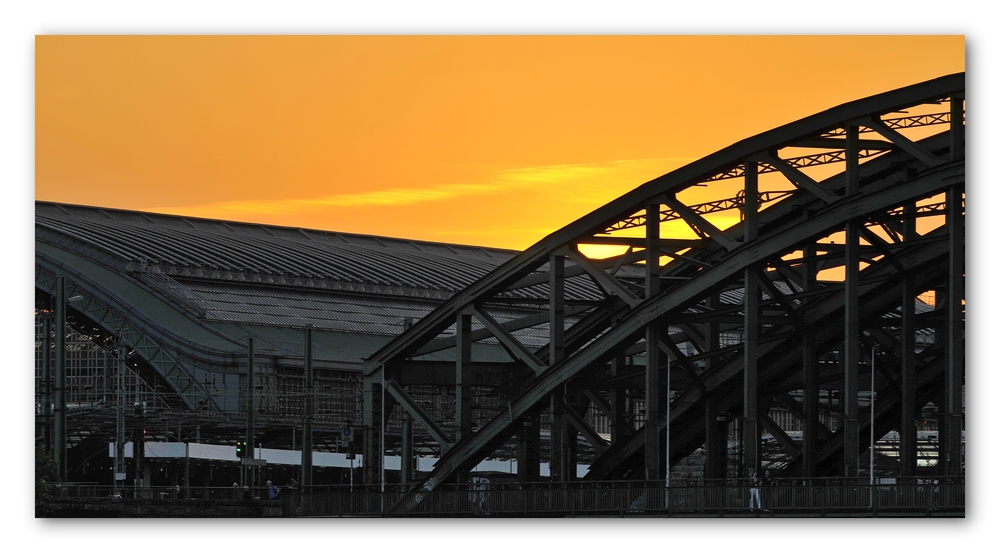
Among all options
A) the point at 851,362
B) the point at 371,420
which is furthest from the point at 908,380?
the point at 371,420

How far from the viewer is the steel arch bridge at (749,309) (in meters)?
38.3

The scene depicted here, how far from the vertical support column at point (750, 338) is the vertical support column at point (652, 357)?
2101 millimetres

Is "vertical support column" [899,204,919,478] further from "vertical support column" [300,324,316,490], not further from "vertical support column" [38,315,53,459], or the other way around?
"vertical support column" [38,315,53,459]

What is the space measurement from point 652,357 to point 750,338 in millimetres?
2675

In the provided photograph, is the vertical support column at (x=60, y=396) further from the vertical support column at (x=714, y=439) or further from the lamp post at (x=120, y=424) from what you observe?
the vertical support column at (x=714, y=439)

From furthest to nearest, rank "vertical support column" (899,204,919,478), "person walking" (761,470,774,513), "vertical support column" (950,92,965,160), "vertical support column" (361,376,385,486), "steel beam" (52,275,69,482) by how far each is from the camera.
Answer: "steel beam" (52,275,69,482) → "vertical support column" (361,376,385,486) → "vertical support column" (899,204,919,478) → "person walking" (761,470,774,513) → "vertical support column" (950,92,965,160)

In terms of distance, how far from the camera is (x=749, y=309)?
39.6 m

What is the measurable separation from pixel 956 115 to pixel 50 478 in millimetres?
21618

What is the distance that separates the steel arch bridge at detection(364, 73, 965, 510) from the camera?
38.3 m

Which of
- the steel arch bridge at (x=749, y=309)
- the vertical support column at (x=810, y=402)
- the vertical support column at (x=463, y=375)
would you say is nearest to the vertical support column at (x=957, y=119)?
the steel arch bridge at (x=749, y=309)

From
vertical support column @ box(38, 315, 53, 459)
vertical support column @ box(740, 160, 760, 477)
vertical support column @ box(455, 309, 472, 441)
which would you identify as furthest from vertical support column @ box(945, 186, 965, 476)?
vertical support column @ box(38, 315, 53, 459)

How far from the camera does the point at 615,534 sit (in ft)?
108

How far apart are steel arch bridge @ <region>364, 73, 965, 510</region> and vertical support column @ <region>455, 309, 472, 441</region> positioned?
2.2 inches

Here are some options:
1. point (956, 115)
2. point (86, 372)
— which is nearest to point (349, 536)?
point (956, 115)
